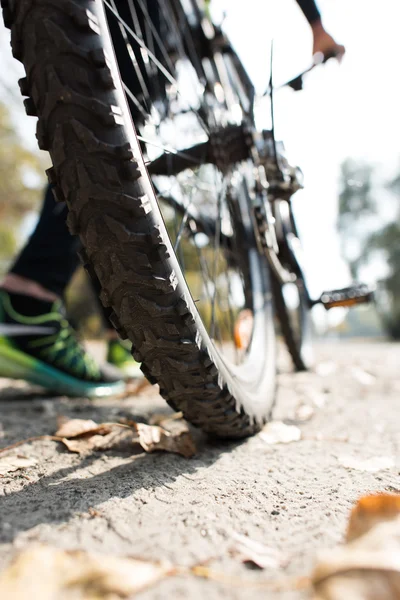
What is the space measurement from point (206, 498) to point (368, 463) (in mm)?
297

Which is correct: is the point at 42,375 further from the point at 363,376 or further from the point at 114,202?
the point at 363,376

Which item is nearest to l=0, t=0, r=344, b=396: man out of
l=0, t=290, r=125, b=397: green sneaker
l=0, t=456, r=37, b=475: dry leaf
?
l=0, t=290, r=125, b=397: green sneaker

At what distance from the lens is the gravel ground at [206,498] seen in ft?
1.31

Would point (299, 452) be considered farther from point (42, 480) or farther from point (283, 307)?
point (283, 307)

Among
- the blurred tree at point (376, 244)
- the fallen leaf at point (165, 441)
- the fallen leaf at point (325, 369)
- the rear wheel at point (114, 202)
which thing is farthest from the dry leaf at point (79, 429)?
the blurred tree at point (376, 244)

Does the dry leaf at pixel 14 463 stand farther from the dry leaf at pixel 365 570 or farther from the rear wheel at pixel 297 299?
the rear wheel at pixel 297 299

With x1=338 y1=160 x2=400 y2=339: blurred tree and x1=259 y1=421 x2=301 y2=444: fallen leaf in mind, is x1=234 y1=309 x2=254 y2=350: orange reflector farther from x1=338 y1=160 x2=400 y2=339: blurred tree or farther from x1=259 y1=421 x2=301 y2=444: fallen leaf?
x1=338 y1=160 x2=400 y2=339: blurred tree

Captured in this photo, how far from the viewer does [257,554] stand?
15.8 inches

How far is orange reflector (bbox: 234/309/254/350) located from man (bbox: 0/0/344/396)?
1.56 feet

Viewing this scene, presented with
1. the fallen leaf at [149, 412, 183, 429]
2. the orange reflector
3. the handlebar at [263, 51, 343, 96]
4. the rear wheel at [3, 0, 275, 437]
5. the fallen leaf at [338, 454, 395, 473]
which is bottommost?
the fallen leaf at [338, 454, 395, 473]

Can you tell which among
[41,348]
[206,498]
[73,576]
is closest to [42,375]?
[41,348]

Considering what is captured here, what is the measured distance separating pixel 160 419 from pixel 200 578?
0.61 metres

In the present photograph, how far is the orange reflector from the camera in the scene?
1.21 m

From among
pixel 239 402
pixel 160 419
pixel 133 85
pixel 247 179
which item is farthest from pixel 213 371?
pixel 247 179
